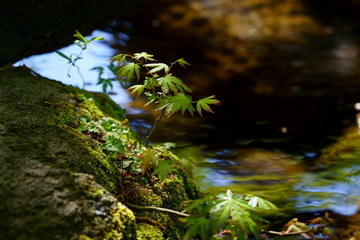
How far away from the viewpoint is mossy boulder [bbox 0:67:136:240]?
1599mm

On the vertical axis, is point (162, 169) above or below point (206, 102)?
below

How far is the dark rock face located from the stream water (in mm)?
535

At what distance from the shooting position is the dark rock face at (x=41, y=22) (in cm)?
371

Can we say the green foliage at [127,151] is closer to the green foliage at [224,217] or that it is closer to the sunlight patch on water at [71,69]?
the green foliage at [224,217]

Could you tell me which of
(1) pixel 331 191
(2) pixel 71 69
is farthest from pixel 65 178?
(2) pixel 71 69

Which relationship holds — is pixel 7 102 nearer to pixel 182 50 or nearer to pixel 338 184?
pixel 338 184

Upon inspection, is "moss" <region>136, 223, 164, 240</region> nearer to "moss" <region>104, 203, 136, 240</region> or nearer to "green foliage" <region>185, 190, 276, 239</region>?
"moss" <region>104, 203, 136, 240</region>

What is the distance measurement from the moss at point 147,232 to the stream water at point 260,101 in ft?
3.85

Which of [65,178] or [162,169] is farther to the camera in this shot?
[162,169]

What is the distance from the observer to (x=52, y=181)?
1.74 meters

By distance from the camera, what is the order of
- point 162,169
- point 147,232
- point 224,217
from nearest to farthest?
point 224,217
point 147,232
point 162,169

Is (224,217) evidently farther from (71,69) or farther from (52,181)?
(71,69)

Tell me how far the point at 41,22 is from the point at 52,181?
2586 millimetres

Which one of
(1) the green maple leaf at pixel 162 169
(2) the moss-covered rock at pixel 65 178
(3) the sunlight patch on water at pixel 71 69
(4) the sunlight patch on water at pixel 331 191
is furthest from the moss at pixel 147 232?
(3) the sunlight patch on water at pixel 71 69
